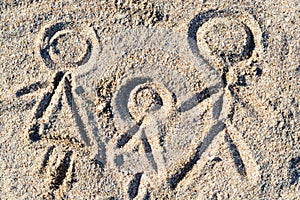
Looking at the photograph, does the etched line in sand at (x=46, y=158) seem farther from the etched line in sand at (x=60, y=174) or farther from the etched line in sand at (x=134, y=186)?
the etched line in sand at (x=134, y=186)

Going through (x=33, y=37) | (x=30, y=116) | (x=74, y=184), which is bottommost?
(x=74, y=184)

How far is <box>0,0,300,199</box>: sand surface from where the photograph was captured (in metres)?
1.58

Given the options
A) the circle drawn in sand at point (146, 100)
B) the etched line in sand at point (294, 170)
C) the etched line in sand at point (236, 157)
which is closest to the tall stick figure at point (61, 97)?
the circle drawn in sand at point (146, 100)

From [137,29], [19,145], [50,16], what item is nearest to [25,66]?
[50,16]

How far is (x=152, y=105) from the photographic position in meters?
1.61

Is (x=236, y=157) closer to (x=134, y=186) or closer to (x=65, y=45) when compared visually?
(x=134, y=186)

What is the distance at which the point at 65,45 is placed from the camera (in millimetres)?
1630

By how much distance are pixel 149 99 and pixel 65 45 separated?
46 cm

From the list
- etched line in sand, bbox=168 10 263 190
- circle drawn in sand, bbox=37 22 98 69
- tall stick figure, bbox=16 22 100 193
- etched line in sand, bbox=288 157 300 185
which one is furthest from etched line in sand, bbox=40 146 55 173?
etched line in sand, bbox=288 157 300 185

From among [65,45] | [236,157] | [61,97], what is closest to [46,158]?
[61,97]

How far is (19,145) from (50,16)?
2.01ft

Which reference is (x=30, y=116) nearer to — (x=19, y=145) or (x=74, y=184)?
(x=19, y=145)

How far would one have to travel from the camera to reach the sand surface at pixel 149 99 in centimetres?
158

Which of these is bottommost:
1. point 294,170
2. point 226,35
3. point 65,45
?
point 294,170
